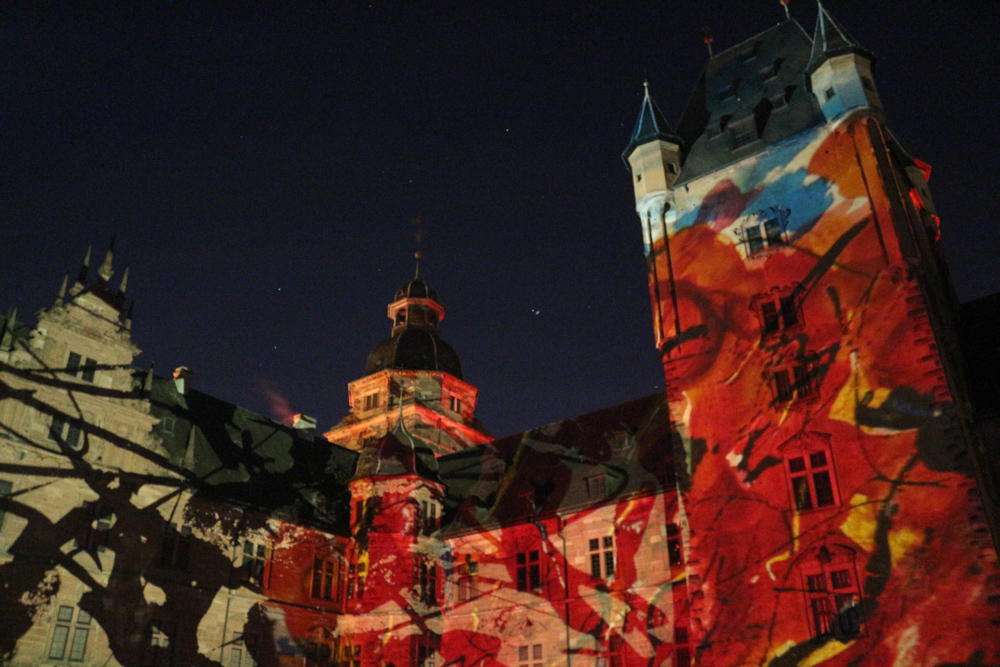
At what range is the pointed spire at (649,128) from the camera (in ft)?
90.3

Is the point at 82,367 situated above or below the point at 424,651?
above

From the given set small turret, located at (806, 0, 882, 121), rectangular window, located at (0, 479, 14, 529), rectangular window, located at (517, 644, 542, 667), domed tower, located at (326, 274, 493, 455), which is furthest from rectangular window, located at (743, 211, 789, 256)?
domed tower, located at (326, 274, 493, 455)

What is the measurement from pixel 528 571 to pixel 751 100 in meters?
16.6

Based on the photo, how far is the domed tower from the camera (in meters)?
42.4

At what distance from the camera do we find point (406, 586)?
2764cm

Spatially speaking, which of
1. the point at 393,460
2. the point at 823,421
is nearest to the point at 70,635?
the point at 393,460

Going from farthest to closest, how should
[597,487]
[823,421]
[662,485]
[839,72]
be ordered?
[597,487] < [662,485] < [839,72] < [823,421]

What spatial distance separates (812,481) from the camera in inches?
789

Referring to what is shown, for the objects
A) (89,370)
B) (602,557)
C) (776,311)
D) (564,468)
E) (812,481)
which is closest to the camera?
(812,481)

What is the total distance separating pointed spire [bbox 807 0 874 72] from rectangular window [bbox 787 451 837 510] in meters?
12.0

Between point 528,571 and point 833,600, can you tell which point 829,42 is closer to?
point 833,600

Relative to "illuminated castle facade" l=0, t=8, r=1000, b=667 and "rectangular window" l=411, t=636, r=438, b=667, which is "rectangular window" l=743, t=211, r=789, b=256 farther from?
"rectangular window" l=411, t=636, r=438, b=667

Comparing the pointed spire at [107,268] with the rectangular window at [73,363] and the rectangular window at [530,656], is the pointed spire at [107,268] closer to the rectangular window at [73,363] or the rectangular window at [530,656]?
the rectangular window at [73,363]

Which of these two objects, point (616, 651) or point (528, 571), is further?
point (528, 571)
